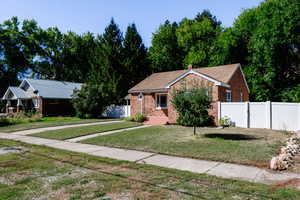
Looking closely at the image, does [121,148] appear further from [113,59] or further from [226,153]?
[113,59]

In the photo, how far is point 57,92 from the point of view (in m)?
28.7

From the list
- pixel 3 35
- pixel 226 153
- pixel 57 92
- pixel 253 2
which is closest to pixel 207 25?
pixel 253 2

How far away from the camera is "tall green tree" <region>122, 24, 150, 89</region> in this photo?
2920 cm

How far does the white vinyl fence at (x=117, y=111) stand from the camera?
77.2 ft

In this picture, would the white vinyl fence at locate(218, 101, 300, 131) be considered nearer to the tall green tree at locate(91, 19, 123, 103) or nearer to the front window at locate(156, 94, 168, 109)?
the front window at locate(156, 94, 168, 109)

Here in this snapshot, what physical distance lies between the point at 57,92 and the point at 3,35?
2555 centimetres

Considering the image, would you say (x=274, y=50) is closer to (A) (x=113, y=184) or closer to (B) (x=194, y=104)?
(B) (x=194, y=104)

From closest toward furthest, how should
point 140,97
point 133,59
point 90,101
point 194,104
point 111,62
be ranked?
1. point 194,104
2. point 140,97
3. point 90,101
4. point 111,62
5. point 133,59

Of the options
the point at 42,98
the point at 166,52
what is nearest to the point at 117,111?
the point at 42,98

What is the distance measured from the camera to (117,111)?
24703mm

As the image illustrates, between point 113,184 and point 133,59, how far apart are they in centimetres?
2704

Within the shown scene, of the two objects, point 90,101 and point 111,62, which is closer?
point 90,101

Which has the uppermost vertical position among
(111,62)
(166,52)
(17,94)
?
(166,52)

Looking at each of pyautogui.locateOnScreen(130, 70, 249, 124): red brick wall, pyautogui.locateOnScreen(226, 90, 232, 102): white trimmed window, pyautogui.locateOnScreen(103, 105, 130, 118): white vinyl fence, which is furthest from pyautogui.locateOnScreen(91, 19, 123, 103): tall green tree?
pyautogui.locateOnScreen(226, 90, 232, 102): white trimmed window
